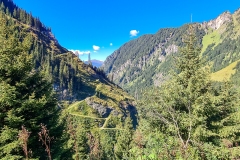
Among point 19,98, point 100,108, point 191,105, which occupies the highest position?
point 100,108

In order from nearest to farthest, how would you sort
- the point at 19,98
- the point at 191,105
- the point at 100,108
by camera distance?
the point at 19,98
the point at 191,105
the point at 100,108

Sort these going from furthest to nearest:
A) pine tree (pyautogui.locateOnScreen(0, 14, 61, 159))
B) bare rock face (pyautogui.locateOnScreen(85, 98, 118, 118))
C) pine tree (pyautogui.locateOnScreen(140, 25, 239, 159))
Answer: bare rock face (pyautogui.locateOnScreen(85, 98, 118, 118)) → pine tree (pyautogui.locateOnScreen(140, 25, 239, 159)) → pine tree (pyautogui.locateOnScreen(0, 14, 61, 159))

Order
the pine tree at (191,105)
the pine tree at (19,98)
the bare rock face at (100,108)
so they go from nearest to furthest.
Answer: the pine tree at (19,98), the pine tree at (191,105), the bare rock face at (100,108)

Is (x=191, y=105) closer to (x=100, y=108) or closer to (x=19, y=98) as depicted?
(x=19, y=98)

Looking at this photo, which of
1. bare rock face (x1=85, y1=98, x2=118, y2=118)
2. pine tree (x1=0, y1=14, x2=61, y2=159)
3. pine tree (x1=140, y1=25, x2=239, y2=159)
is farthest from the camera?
bare rock face (x1=85, y1=98, x2=118, y2=118)

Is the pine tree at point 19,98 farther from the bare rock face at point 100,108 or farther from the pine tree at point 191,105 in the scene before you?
A: the bare rock face at point 100,108

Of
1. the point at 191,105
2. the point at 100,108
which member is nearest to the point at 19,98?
the point at 191,105

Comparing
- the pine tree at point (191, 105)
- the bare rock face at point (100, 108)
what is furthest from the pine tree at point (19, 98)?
the bare rock face at point (100, 108)

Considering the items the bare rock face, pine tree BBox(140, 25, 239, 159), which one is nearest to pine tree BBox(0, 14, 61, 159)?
pine tree BBox(140, 25, 239, 159)

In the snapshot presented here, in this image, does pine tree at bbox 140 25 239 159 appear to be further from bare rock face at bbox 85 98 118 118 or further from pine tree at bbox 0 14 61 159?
bare rock face at bbox 85 98 118 118

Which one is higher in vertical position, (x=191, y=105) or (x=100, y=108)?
(x=100, y=108)

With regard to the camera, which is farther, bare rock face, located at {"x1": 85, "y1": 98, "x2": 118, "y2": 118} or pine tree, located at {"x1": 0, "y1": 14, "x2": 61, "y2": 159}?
bare rock face, located at {"x1": 85, "y1": 98, "x2": 118, "y2": 118}

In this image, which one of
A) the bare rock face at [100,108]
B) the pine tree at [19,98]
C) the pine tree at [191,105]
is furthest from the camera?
the bare rock face at [100,108]

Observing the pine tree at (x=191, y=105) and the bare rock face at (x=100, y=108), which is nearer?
the pine tree at (x=191, y=105)
